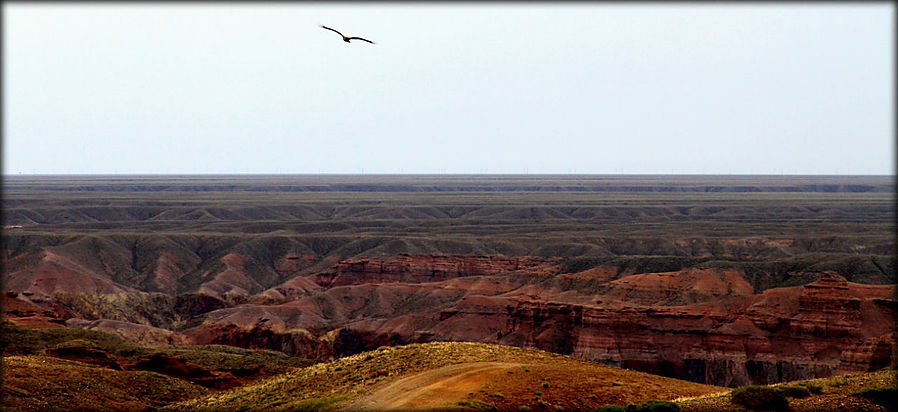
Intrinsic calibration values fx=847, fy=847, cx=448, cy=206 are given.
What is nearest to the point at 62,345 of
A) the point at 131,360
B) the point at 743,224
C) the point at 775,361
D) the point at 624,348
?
the point at 131,360

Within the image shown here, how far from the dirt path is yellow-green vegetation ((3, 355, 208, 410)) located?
56.2 ft

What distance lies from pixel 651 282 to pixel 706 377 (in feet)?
64.9

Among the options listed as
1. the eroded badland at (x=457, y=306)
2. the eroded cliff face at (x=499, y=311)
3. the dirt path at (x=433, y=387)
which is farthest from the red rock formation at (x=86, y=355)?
the dirt path at (x=433, y=387)

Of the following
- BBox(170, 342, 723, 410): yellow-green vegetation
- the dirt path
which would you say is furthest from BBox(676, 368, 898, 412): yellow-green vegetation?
the dirt path

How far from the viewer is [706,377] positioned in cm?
6638

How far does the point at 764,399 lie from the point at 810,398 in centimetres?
176

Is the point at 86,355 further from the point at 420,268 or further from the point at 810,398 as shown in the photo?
the point at 420,268

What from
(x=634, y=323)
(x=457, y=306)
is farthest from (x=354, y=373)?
(x=457, y=306)

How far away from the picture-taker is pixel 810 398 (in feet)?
93.0

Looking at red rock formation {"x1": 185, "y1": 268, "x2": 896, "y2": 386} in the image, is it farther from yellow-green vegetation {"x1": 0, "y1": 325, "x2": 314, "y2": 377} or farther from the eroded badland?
yellow-green vegetation {"x1": 0, "y1": 325, "x2": 314, "y2": 377}

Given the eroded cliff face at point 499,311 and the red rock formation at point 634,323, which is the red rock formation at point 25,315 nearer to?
the eroded cliff face at point 499,311

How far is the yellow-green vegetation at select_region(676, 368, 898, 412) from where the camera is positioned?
27438mm

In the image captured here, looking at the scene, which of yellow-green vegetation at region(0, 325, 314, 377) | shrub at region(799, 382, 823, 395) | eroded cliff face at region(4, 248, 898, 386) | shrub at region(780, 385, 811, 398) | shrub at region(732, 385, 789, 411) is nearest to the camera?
shrub at region(732, 385, 789, 411)

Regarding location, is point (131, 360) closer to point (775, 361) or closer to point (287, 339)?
point (287, 339)
